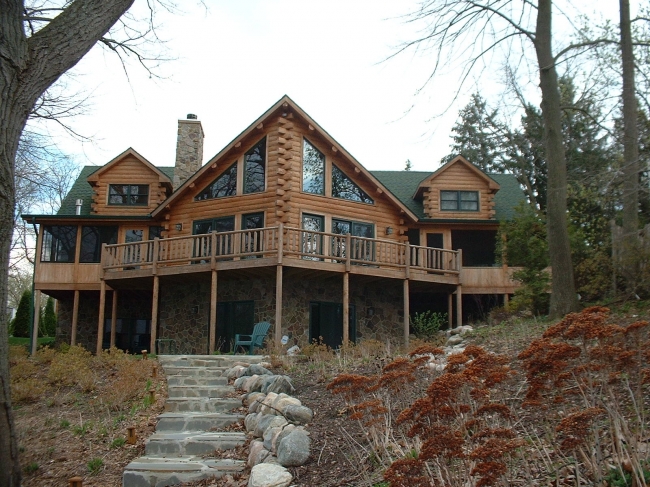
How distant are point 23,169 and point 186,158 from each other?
19.2 ft

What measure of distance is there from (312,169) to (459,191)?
5.81 metres

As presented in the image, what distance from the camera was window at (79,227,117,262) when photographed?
2247cm

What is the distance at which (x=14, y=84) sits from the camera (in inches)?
252

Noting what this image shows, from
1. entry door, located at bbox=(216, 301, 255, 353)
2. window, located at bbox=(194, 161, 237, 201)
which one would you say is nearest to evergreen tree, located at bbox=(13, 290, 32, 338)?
window, located at bbox=(194, 161, 237, 201)

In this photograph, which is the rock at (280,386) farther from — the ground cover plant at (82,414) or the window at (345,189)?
the window at (345,189)

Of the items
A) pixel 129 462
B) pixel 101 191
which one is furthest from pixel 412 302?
pixel 129 462

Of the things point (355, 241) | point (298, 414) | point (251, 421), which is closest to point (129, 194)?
point (355, 241)

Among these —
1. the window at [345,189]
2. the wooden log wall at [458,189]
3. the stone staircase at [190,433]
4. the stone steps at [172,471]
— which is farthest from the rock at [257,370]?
the wooden log wall at [458,189]

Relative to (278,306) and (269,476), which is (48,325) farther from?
(269,476)

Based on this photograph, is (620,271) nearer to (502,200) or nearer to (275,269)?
(275,269)

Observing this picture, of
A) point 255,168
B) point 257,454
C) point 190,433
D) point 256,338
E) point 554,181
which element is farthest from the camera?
point 255,168

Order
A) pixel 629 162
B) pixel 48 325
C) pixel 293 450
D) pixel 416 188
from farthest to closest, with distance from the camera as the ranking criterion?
pixel 48 325
pixel 416 188
pixel 629 162
pixel 293 450

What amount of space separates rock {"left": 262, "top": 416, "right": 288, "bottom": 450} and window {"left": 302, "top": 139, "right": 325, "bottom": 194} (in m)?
12.2

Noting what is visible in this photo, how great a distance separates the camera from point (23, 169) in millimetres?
18406
